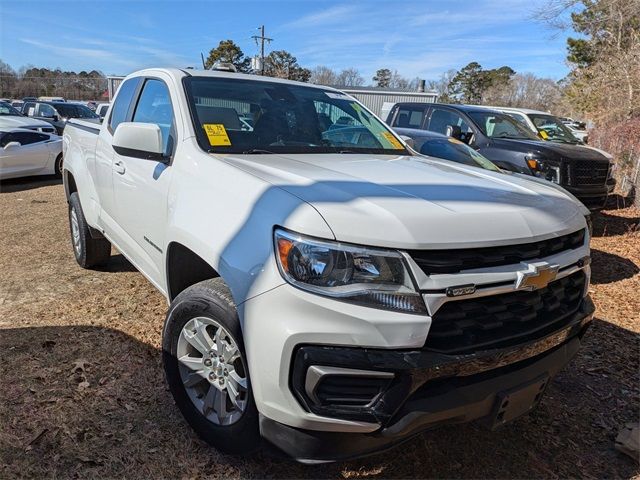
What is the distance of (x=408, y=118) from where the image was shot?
9.12 m

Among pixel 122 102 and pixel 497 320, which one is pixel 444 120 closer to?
pixel 122 102

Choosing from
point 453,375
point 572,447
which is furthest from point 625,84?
point 453,375

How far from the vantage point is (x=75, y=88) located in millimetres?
46812

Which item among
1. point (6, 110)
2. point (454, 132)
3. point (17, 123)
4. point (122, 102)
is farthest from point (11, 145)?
point (454, 132)

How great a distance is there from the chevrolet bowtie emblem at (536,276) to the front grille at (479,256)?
6 centimetres

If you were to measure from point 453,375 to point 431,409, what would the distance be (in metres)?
0.15

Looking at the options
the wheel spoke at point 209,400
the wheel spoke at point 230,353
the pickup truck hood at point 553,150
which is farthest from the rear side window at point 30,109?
the wheel spoke at point 230,353

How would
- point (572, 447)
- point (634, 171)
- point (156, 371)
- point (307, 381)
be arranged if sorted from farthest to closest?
point (634, 171) → point (156, 371) → point (572, 447) → point (307, 381)

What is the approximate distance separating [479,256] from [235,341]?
1.05 meters

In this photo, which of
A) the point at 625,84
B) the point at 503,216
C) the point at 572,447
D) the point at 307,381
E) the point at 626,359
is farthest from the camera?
the point at 625,84

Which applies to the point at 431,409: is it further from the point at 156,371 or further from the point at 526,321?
the point at 156,371

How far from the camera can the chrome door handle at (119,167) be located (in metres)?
3.30

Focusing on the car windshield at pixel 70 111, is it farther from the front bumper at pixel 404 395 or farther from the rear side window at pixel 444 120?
the front bumper at pixel 404 395

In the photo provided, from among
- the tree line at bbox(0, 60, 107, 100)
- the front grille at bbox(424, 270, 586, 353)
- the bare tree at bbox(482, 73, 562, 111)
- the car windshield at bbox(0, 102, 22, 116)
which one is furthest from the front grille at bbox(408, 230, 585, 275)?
the bare tree at bbox(482, 73, 562, 111)
